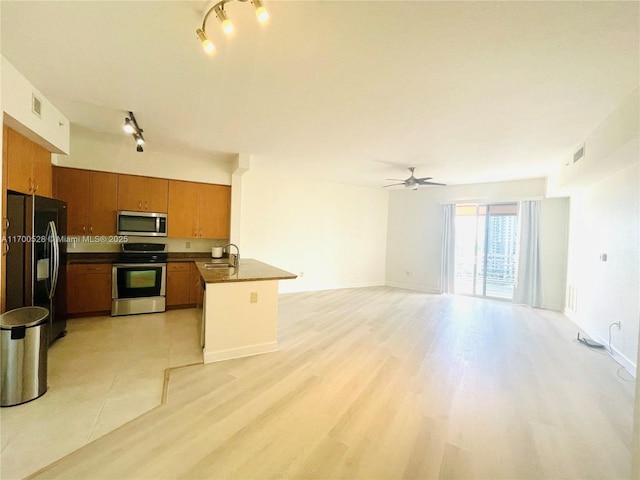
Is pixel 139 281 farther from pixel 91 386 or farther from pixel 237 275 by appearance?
pixel 237 275

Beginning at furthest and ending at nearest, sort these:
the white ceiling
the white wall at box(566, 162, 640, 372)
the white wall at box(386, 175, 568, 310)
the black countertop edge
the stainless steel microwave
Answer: the white wall at box(386, 175, 568, 310)
the stainless steel microwave
the black countertop edge
the white wall at box(566, 162, 640, 372)
the white ceiling

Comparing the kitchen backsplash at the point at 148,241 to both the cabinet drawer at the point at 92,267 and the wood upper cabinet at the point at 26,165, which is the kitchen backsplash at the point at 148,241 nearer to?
the cabinet drawer at the point at 92,267

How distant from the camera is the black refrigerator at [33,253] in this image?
2504 mm

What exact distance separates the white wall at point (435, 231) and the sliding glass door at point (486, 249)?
0.38 m

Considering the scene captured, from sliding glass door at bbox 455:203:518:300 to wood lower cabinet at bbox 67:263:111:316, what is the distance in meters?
7.18

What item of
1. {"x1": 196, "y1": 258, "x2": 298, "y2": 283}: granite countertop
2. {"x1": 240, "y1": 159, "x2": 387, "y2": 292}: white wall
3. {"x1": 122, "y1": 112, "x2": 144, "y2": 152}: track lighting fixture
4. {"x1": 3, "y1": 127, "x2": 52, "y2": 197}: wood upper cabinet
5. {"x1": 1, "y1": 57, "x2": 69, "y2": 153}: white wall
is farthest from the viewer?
{"x1": 240, "y1": 159, "x2": 387, "y2": 292}: white wall

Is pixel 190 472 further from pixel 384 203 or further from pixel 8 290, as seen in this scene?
pixel 384 203

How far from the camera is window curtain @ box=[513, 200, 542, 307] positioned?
5.52m

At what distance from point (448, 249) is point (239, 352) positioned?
5.56 m

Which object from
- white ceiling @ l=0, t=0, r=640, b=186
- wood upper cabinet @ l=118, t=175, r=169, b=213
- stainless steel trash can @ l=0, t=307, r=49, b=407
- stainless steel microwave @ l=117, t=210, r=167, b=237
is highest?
white ceiling @ l=0, t=0, r=640, b=186

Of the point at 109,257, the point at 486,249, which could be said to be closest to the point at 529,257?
the point at 486,249

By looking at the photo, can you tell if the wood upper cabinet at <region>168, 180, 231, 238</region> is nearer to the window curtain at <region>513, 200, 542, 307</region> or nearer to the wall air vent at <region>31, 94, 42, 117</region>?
the wall air vent at <region>31, 94, 42, 117</region>

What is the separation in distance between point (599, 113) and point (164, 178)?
19.1 ft

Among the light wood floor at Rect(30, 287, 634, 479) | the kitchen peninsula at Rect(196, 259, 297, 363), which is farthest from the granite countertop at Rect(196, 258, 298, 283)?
the light wood floor at Rect(30, 287, 634, 479)
